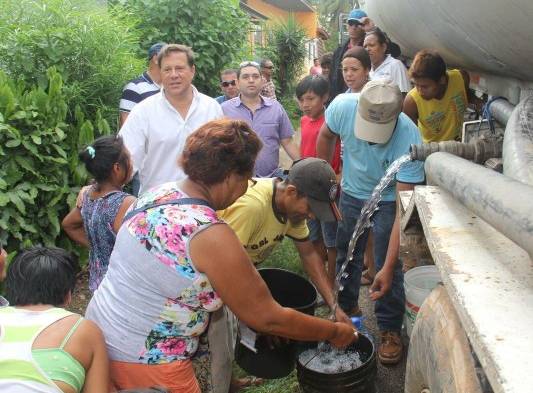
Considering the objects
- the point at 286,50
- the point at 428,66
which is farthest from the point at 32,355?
the point at 286,50

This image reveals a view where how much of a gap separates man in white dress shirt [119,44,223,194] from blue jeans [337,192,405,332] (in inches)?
43.4

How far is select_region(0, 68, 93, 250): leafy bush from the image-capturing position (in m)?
A: 3.90

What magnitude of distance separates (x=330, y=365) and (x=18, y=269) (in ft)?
5.04

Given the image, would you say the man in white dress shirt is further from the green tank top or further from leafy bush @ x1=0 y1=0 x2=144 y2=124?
the green tank top

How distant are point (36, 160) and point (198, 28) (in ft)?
11.5

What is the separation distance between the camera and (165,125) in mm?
3488

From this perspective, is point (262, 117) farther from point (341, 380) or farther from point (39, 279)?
point (39, 279)

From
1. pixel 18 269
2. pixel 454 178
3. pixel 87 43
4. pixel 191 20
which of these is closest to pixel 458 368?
pixel 454 178

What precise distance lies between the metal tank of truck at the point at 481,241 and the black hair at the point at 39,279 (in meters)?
1.23

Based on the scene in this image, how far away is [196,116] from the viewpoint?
359 cm

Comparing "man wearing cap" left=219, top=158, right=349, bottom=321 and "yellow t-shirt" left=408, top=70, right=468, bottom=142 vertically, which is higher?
"yellow t-shirt" left=408, top=70, right=468, bottom=142

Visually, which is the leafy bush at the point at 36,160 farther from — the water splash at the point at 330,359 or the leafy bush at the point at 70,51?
the water splash at the point at 330,359

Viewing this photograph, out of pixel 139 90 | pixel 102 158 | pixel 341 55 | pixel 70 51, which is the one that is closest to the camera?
pixel 102 158

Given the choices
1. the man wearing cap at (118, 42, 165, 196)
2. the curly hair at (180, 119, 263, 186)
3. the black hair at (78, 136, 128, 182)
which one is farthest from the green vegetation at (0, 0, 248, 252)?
the curly hair at (180, 119, 263, 186)
